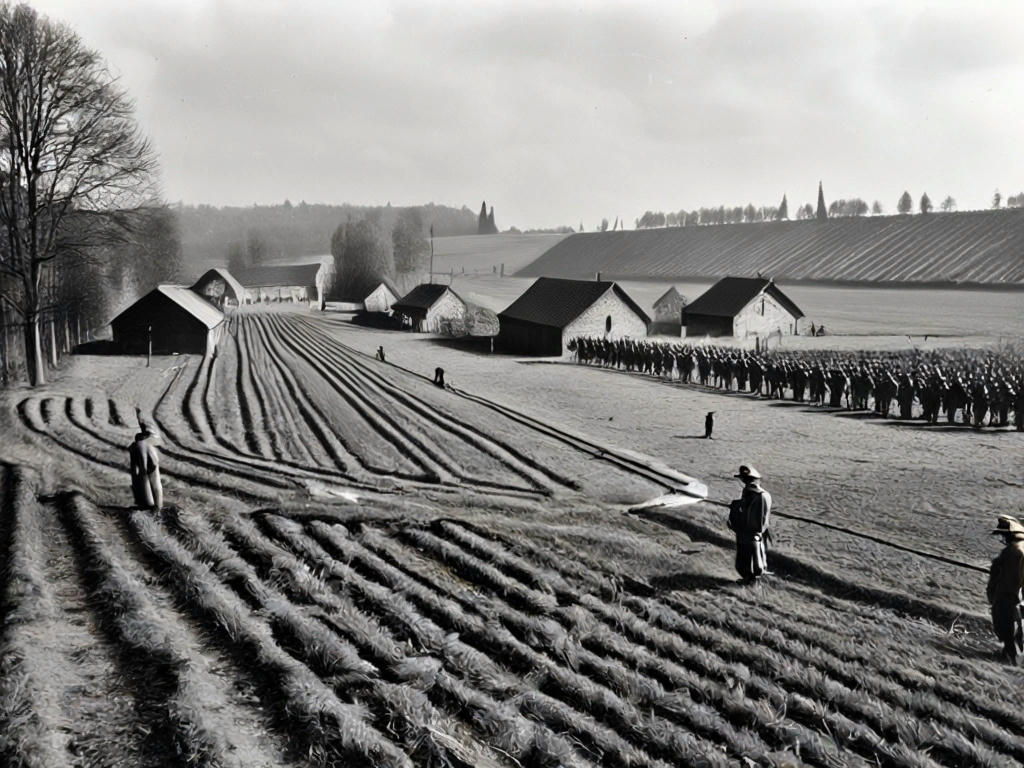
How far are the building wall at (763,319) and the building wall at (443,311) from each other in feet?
67.8

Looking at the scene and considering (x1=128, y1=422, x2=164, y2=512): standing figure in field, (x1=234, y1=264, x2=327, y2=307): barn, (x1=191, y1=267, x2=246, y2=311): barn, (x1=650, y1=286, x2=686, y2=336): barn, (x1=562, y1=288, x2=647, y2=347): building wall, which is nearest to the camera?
(x1=128, y1=422, x2=164, y2=512): standing figure in field

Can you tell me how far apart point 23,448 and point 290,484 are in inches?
231

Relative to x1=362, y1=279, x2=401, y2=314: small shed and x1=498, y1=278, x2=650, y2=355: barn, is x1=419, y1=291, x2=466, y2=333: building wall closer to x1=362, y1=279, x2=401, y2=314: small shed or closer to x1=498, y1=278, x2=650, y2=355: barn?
x1=498, y1=278, x2=650, y2=355: barn

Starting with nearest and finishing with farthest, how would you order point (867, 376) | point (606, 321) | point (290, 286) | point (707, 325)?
1. point (867, 376)
2. point (606, 321)
3. point (707, 325)
4. point (290, 286)

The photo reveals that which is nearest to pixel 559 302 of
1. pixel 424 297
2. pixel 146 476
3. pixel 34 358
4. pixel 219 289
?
pixel 424 297

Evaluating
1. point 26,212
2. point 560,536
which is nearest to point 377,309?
point 26,212

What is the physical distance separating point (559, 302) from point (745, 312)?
11931 millimetres

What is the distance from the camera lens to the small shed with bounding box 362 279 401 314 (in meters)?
79.2

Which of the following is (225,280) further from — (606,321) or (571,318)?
(606,321)

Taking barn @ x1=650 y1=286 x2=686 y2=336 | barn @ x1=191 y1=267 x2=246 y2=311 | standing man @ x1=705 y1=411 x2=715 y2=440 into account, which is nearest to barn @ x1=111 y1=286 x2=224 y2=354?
standing man @ x1=705 y1=411 x2=715 y2=440

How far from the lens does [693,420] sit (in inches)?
959

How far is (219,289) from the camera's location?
262 ft

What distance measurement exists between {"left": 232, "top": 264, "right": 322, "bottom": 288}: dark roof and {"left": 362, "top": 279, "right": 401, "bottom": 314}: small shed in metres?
13.7

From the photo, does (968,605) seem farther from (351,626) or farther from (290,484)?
(290,484)
